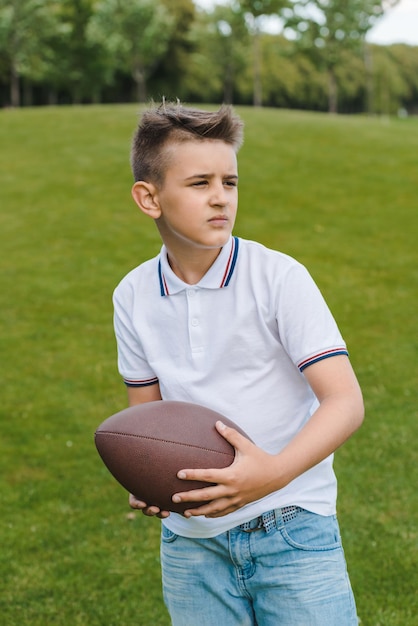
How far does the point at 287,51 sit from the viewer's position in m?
41.8

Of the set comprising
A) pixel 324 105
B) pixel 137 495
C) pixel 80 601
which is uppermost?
pixel 137 495

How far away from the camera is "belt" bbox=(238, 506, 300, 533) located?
2.43 m

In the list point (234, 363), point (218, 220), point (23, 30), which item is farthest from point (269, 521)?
point (23, 30)

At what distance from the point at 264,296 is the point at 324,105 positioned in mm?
81339


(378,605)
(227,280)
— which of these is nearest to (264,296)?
(227,280)

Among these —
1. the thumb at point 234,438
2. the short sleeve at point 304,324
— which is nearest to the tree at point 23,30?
the short sleeve at point 304,324

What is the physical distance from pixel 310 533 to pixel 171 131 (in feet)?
4.62

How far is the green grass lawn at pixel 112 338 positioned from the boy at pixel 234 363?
1997 mm

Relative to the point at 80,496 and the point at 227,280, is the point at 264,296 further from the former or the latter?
the point at 80,496

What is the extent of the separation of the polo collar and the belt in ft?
2.52

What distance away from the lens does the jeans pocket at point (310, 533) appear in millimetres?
2424

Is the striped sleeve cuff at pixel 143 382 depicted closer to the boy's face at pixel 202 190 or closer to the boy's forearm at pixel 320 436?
the boy's face at pixel 202 190

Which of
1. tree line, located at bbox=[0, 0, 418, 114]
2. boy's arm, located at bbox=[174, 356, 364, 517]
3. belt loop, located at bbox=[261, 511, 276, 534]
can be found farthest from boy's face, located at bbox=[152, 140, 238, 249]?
tree line, located at bbox=[0, 0, 418, 114]

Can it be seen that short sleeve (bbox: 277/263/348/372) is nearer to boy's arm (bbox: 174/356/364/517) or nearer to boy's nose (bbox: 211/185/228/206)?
boy's arm (bbox: 174/356/364/517)
